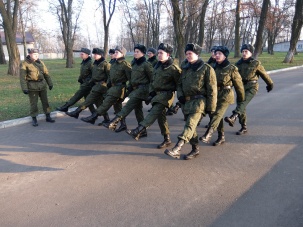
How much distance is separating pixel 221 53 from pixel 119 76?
2.14m

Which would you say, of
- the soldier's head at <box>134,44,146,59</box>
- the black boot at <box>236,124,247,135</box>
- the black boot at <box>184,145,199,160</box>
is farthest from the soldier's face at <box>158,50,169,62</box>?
the black boot at <box>236,124,247,135</box>

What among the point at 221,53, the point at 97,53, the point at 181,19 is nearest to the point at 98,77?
the point at 97,53

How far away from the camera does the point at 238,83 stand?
5.19 m

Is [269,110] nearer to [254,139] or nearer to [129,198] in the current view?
[254,139]

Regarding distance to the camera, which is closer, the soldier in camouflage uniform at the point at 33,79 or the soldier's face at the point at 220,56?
the soldier's face at the point at 220,56

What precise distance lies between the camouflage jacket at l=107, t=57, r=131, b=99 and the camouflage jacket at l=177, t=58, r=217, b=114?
1776mm

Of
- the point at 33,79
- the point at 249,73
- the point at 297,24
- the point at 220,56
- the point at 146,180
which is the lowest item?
the point at 146,180

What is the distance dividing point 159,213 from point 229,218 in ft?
2.49

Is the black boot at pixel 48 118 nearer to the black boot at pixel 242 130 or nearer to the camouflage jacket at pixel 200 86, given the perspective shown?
the camouflage jacket at pixel 200 86

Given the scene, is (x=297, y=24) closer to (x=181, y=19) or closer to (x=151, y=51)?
(x=181, y=19)

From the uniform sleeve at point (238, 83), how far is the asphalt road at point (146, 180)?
2.70ft

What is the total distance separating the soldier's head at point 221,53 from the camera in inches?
196

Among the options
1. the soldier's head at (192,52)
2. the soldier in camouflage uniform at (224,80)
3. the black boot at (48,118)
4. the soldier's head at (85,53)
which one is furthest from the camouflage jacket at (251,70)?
the black boot at (48,118)

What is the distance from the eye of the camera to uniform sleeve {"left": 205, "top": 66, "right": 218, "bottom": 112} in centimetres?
A: 432
